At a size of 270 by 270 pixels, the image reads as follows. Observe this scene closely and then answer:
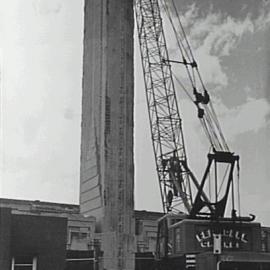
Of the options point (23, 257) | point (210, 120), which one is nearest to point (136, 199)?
point (210, 120)

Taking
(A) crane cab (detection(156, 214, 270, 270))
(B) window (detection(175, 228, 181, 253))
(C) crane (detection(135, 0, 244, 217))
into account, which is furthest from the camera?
(C) crane (detection(135, 0, 244, 217))

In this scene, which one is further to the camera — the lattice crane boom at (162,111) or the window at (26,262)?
the lattice crane boom at (162,111)

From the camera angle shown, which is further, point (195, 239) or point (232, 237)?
point (232, 237)

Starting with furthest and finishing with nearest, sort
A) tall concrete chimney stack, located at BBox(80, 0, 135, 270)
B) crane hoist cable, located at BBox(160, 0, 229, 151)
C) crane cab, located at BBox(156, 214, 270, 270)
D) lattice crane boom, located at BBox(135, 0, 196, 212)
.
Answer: lattice crane boom, located at BBox(135, 0, 196, 212)
tall concrete chimney stack, located at BBox(80, 0, 135, 270)
crane hoist cable, located at BBox(160, 0, 229, 151)
crane cab, located at BBox(156, 214, 270, 270)

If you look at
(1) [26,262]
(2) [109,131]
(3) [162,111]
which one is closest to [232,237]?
(1) [26,262]

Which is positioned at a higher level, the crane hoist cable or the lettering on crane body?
the crane hoist cable

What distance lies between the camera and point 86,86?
2820cm

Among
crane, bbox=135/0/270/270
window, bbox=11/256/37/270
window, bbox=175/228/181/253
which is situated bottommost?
window, bbox=11/256/37/270

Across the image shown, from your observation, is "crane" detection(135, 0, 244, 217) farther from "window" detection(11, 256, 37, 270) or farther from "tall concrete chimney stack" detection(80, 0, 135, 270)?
"window" detection(11, 256, 37, 270)

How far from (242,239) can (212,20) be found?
7.46 metres

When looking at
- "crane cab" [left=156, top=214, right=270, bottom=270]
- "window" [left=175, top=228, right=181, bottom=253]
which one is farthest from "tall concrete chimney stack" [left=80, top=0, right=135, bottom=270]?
"window" [left=175, top=228, right=181, bottom=253]

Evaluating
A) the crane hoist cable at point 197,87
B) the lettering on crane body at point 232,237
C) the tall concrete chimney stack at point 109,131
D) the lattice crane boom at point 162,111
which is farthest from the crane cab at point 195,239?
the tall concrete chimney stack at point 109,131

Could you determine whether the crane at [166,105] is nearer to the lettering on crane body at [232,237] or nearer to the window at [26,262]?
the lettering on crane body at [232,237]

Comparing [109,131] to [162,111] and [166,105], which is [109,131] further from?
[166,105]
